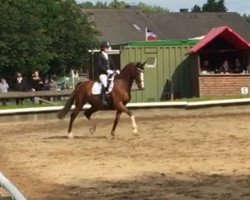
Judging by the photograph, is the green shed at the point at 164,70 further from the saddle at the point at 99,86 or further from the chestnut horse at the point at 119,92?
the saddle at the point at 99,86

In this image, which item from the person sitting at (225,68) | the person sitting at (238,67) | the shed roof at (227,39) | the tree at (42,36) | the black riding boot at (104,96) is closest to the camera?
the black riding boot at (104,96)

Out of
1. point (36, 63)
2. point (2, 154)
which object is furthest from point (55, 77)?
point (2, 154)

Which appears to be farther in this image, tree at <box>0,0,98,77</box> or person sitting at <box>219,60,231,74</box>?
tree at <box>0,0,98,77</box>

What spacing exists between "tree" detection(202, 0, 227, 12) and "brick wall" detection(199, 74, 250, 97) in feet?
319

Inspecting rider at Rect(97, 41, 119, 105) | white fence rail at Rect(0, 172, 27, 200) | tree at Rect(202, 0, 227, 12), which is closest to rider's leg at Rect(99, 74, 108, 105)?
rider at Rect(97, 41, 119, 105)

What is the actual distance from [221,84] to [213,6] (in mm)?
100589

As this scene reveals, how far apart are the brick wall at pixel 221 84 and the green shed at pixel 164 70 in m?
0.49

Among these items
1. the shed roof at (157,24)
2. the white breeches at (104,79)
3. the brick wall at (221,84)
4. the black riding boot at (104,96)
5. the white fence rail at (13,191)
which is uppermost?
the shed roof at (157,24)

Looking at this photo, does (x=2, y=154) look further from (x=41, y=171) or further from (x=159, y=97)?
(x=159, y=97)

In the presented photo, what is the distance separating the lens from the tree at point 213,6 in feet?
439

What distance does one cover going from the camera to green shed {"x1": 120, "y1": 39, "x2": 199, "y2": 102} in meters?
37.2

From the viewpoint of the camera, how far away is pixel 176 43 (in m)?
38.6

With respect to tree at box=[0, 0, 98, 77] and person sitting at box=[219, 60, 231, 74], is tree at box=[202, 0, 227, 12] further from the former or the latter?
person sitting at box=[219, 60, 231, 74]

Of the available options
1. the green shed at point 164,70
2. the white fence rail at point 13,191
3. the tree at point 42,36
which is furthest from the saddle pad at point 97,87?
the tree at point 42,36
